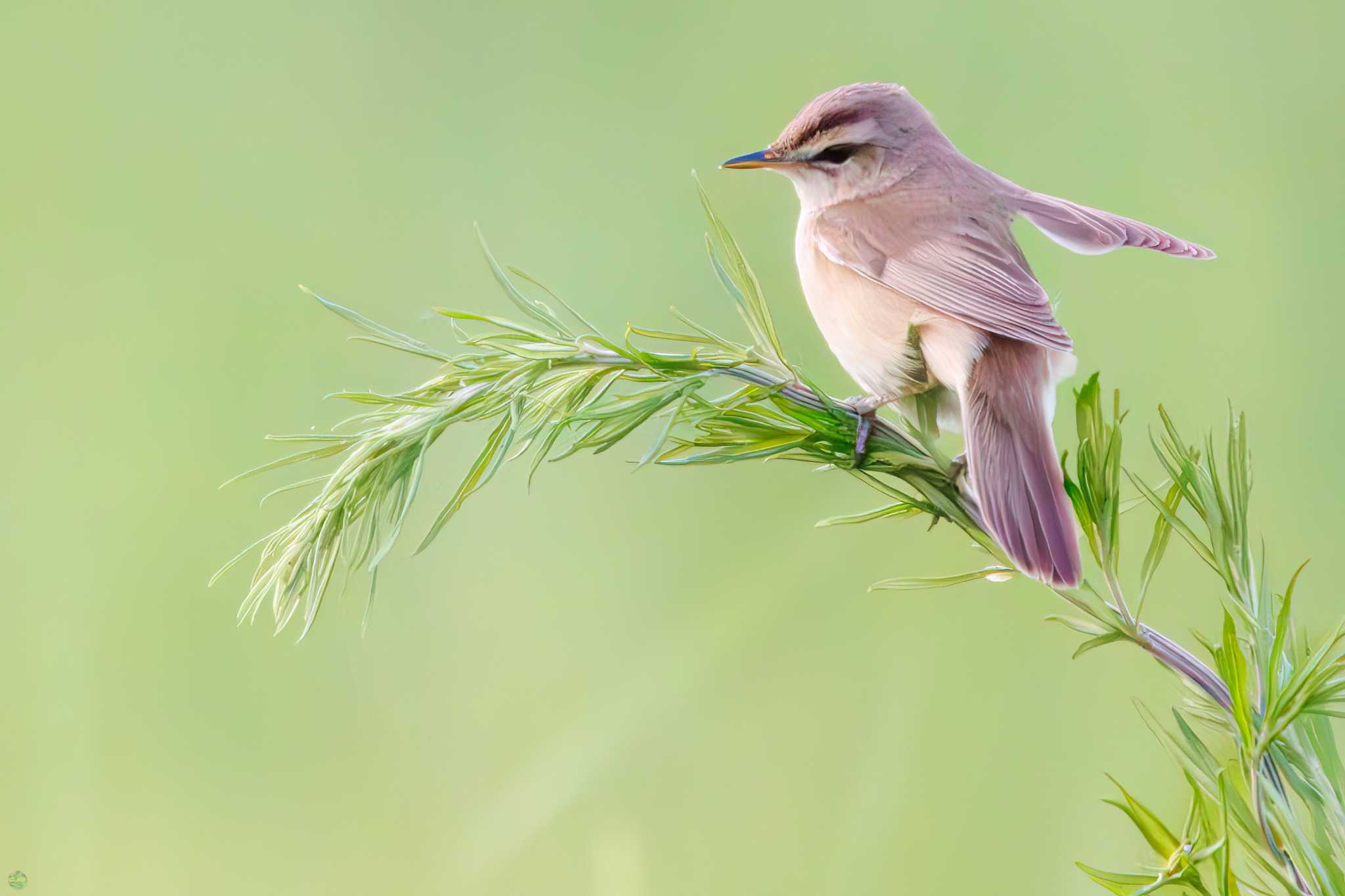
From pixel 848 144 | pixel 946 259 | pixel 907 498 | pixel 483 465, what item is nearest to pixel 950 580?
pixel 907 498

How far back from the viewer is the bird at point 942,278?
0.48m

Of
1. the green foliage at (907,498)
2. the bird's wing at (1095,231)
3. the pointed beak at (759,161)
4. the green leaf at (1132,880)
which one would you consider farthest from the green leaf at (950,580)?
the pointed beak at (759,161)

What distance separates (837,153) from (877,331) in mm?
162

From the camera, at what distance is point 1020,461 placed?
1.54 ft

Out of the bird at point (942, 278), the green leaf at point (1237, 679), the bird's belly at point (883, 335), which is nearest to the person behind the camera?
the green leaf at point (1237, 679)

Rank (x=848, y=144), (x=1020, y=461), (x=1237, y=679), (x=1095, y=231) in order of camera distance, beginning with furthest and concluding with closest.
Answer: (x=848, y=144) < (x=1095, y=231) < (x=1020, y=461) < (x=1237, y=679)

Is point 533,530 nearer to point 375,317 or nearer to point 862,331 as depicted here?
point 375,317

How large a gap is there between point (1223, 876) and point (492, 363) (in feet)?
1.08

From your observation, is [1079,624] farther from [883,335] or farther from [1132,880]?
[883,335]

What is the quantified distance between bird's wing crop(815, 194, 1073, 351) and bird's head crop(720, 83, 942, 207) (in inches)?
0.8

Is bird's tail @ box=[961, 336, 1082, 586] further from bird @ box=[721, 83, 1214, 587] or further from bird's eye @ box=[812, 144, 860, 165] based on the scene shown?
bird's eye @ box=[812, 144, 860, 165]

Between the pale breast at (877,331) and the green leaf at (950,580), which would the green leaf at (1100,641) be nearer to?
Result: the green leaf at (950,580)

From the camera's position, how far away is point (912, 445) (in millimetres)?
427

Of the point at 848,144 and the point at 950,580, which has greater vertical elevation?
the point at 848,144
